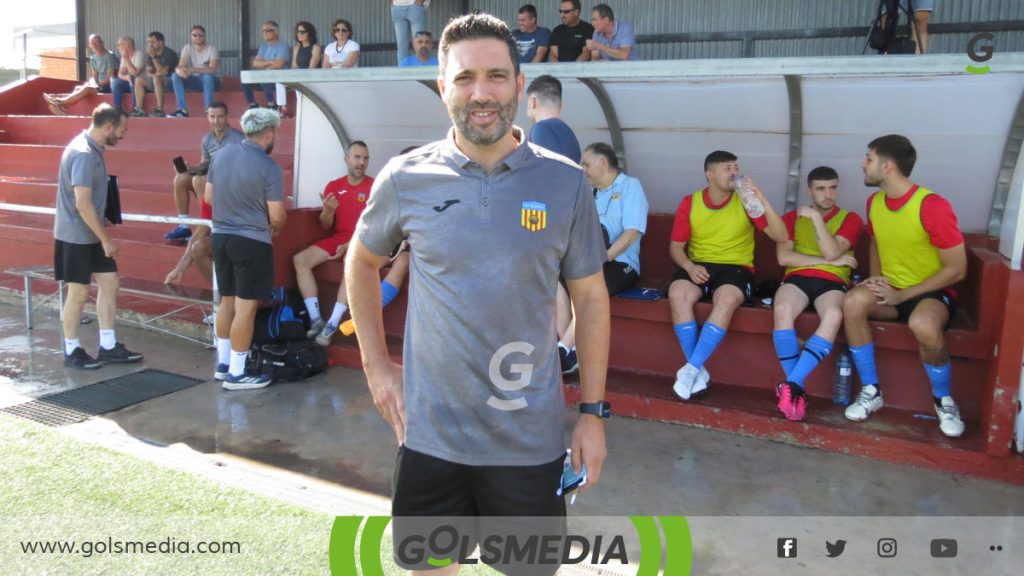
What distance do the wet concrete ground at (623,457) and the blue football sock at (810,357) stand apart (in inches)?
16.8

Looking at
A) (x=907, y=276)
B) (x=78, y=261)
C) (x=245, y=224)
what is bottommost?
(x=78, y=261)

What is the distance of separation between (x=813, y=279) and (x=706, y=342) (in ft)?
2.67

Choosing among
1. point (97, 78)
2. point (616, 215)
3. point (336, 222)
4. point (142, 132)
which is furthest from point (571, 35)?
point (97, 78)

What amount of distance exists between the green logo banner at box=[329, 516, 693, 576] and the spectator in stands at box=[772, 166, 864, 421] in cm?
149

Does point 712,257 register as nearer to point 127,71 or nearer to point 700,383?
point 700,383

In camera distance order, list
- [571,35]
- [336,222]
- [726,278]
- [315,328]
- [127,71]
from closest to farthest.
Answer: [726,278] → [315,328] → [336,222] → [571,35] → [127,71]

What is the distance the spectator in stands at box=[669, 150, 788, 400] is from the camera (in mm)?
5027

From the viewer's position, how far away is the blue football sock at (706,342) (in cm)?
499

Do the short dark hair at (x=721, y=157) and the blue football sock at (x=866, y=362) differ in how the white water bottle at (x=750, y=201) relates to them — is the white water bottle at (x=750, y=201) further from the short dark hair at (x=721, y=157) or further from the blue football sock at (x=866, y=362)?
the blue football sock at (x=866, y=362)

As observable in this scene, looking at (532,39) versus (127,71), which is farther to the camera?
(127,71)

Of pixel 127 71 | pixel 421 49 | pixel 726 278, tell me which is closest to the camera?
pixel 726 278

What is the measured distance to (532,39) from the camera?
28.6 feet

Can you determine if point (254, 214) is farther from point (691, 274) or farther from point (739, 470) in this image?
point (739, 470)

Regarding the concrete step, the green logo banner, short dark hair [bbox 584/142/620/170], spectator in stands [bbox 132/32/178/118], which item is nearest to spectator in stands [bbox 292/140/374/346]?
short dark hair [bbox 584/142/620/170]
